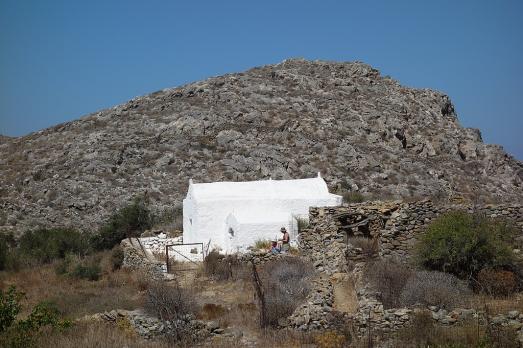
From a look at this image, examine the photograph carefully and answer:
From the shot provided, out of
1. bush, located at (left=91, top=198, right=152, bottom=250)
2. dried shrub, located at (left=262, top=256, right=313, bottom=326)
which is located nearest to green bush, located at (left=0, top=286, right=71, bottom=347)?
dried shrub, located at (left=262, top=256, right=313, bottom=326)

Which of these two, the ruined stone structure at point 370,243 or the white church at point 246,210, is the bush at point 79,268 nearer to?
the white church at point 246,210

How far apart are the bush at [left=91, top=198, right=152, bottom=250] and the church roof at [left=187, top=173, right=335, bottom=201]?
7.81 m

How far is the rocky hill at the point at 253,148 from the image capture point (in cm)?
4106

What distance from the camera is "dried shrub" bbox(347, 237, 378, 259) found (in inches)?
617

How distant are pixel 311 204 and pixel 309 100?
126 ft

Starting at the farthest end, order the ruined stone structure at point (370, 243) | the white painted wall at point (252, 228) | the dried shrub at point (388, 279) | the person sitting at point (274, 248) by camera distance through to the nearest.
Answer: the white painted wall at point (252, 228), the person sitting at point (274, 248), the dried shrub at point (388, 279), the ruined stone structure at point (370, 243)

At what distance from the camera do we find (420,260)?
13727mm

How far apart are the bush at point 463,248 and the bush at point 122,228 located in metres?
18.8

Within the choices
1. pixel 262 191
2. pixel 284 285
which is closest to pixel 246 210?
pixel 262 191

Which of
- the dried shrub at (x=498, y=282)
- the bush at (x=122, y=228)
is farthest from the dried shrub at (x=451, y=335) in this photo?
the bush at (x=122, y=228)

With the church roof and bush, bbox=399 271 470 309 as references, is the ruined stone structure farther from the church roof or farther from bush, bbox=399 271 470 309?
the church roof

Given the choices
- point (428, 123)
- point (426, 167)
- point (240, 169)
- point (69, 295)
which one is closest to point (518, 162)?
point (428, 123)

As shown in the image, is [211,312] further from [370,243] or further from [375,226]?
[375,226]

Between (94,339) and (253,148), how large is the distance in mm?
39078
